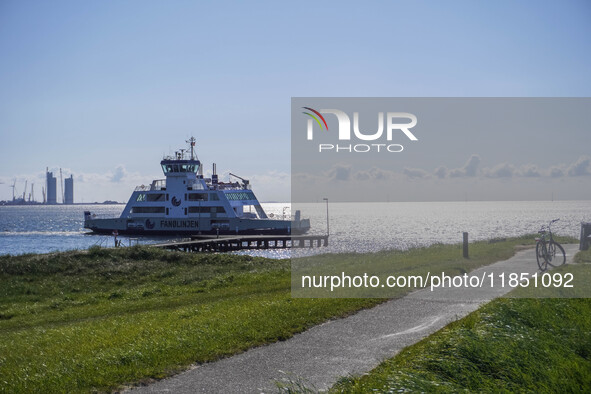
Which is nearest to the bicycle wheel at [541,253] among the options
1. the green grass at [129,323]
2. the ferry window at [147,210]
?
the green grass at [129,323]

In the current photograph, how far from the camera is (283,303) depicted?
11.8 metres

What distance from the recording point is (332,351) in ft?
27.1

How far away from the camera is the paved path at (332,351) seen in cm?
696

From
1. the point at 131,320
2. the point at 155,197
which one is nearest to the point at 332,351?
the point at 131,320

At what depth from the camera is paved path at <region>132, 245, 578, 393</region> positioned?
22.8 ft

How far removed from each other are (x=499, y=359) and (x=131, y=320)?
733cm

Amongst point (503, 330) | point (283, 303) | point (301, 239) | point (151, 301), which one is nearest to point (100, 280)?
point (151, 301)

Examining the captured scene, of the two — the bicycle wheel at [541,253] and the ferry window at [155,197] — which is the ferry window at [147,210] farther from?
the bicycle wheel at [541,253]

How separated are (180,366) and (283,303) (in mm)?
4307

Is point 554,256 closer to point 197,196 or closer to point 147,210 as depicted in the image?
point 197,196

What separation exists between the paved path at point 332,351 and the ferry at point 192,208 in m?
48.8

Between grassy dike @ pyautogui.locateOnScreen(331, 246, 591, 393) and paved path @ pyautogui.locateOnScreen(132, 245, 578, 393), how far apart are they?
481 mm

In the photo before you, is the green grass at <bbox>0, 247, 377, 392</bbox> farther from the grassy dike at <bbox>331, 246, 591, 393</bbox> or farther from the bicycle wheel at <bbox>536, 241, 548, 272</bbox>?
the bicycle wheel at <bbox>536, 241, 548, 272</bbox>

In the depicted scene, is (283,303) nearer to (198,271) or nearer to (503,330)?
(503,330)
